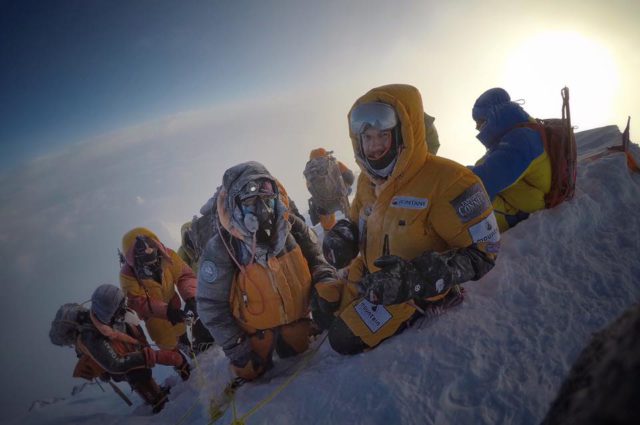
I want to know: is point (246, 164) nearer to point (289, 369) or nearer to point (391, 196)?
point (391, 196)

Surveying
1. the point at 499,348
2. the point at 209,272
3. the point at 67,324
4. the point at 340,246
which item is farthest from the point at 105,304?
the point at 499,348

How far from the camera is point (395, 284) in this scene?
2018mm

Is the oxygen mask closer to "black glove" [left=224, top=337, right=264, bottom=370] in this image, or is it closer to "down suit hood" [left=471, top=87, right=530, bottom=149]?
"black glove" [left=224, top=337, right=264, bottom=370]

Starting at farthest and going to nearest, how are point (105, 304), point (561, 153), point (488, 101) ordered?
point (105, 304)
point (488, 101)
point (561, 153)

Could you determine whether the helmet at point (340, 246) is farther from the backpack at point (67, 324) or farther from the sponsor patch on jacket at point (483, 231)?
the backpack at point (67, 324)

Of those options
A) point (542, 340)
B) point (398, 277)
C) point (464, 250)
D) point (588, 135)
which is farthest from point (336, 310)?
point (588, 135)

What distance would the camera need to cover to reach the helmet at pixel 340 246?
2920 mm

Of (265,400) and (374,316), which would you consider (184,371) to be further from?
(374,316)

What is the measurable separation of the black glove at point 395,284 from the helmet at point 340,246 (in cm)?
86

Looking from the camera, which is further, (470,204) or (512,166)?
(512,166)

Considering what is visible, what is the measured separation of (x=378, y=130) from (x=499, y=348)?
1.97m

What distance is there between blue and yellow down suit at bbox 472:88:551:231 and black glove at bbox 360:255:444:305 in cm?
193

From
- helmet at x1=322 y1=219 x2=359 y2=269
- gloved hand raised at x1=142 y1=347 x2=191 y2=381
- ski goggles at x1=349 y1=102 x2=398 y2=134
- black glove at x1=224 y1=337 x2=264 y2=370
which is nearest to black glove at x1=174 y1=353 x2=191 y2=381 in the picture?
gloved hand raised at x1=142 y1=347 x2=191 y2=381

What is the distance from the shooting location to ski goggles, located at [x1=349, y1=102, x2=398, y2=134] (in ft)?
8.19
